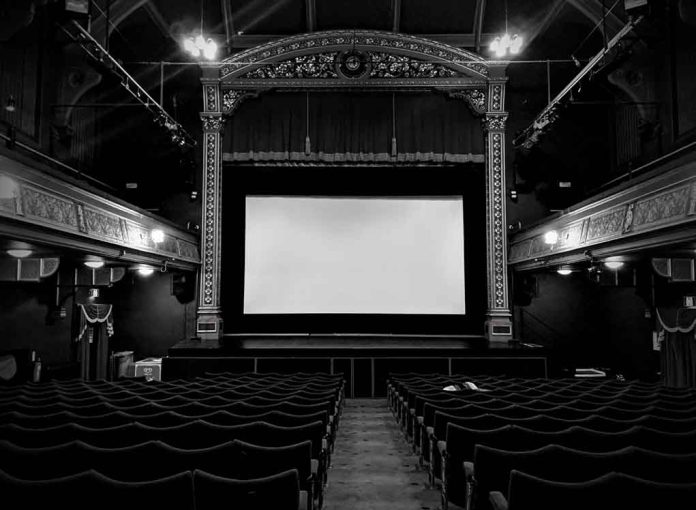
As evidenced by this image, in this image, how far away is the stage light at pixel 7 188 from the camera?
17.0 feet

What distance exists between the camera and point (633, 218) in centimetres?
Answer: 675

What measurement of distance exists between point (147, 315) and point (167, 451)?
10267 mm

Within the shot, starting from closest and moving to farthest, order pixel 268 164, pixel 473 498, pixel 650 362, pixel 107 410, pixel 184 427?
pixel 473 498 → pixel 184 427 → pixel 107 410 → pixel 650 362 → pixel 268 164

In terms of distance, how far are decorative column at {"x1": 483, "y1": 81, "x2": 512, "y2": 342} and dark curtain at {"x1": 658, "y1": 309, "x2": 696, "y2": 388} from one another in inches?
119

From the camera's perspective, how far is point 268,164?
40.3ft

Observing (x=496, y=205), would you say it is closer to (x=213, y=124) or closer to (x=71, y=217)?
(x=213, y=124)

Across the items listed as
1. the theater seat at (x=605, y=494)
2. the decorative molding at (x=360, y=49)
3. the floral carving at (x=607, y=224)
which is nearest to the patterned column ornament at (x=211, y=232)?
the decorative molding at (x=360, y=49)

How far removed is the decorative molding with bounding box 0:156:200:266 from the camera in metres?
5.52

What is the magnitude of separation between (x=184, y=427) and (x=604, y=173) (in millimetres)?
11780

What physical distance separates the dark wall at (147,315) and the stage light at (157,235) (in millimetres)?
2888

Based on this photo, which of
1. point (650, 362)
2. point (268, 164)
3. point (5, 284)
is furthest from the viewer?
point (268, 164)

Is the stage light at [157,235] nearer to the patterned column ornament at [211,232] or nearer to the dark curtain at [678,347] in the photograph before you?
the patterned column ornament at [211,232]

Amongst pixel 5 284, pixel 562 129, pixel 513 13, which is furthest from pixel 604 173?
pixel 5 284

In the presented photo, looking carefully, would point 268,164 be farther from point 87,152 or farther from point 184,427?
point 184,427
